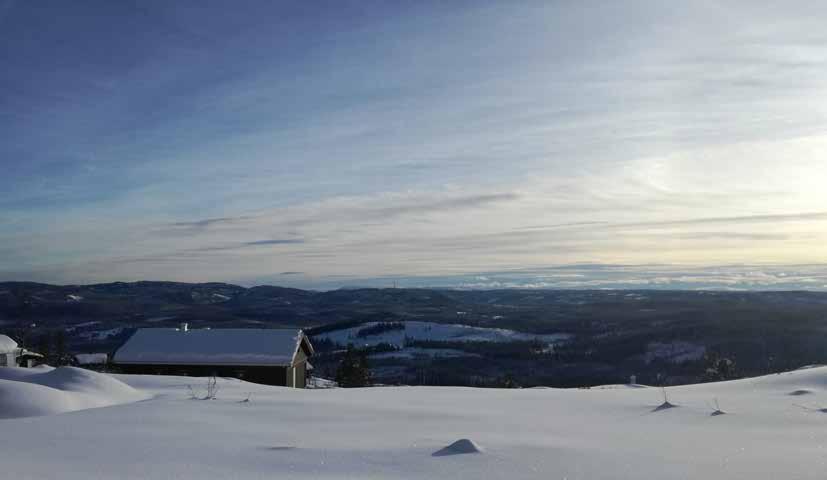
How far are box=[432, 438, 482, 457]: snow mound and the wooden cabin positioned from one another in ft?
87.2

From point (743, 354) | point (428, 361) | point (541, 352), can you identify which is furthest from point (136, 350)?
point (743, 354)

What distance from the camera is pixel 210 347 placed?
32594mm

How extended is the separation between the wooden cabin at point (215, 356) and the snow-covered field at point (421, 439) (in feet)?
69.2

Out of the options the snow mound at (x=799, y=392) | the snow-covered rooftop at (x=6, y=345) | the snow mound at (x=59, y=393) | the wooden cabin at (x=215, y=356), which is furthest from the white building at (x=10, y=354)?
the snow mound at (x=799, y=392)

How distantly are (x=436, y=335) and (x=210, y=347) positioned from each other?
145 m

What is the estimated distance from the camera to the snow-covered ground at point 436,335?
162750 millimetres

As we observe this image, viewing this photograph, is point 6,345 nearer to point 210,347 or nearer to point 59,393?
point 210,347

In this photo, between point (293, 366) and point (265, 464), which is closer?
point (265, 464)

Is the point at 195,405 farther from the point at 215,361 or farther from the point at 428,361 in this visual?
the point at 428,361

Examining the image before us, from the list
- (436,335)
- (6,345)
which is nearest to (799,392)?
(6,345)

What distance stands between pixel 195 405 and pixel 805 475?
7.71 meters

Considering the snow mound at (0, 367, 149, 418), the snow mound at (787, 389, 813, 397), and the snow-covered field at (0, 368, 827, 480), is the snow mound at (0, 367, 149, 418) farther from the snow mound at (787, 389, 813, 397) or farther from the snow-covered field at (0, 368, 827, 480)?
the snow mound at (787, 389, 813, 397)

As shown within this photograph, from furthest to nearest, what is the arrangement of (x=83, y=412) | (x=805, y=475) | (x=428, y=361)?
(x=428, y=361)
(x=83, y=412)
(x=805, y=475)

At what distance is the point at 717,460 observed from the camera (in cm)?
596
